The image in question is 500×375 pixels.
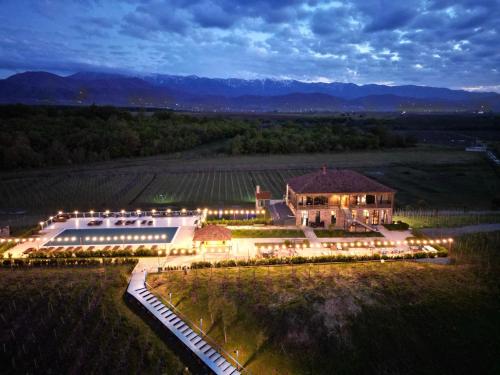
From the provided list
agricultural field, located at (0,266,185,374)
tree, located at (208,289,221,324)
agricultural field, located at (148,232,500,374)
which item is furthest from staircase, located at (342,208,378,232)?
agricultural field, located at (0,266,185,374)

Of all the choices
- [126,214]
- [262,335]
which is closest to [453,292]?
[262,335]

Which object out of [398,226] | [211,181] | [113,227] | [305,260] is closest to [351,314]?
[305,260]

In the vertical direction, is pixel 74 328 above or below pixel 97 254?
below

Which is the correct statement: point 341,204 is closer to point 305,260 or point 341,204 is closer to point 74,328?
point 305,260

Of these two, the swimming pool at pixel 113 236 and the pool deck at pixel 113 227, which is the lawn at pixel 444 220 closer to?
the pool deck at pixel 113 227

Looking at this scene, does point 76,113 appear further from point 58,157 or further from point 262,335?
point 262,335

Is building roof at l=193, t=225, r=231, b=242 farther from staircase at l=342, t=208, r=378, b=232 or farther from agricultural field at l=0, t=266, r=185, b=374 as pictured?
staircase at l=342, t=208, r=378, b=232
